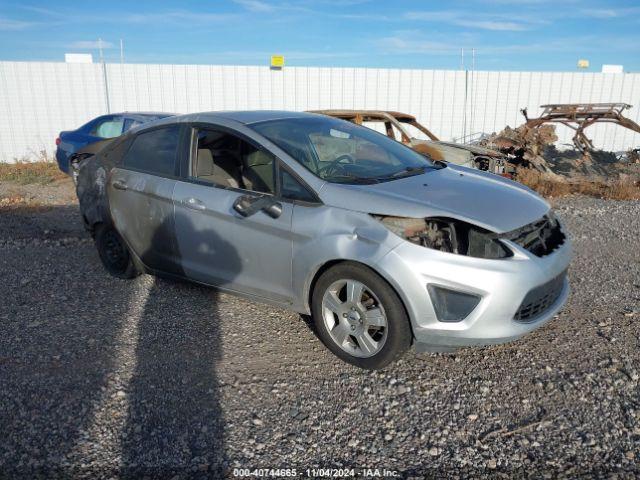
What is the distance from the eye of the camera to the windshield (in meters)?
3.78

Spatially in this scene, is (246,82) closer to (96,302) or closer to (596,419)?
(96,302)

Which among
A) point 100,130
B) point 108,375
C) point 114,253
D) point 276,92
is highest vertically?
point 276,92

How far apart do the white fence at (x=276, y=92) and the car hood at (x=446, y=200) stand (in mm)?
11752

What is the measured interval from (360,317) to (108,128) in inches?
342

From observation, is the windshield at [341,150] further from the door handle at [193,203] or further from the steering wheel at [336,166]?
the door handle at [193,203]

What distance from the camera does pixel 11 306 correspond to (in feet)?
15.3

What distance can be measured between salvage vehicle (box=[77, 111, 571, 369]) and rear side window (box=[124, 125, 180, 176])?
0.01 metres

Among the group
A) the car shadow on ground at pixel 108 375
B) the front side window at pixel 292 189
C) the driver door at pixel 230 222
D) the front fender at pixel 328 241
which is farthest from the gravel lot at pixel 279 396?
the front side window at pixel 292 189

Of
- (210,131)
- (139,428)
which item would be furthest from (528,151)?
(139,428)

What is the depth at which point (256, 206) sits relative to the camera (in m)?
3.67

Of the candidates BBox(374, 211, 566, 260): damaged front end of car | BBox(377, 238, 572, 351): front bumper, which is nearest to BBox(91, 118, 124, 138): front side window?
BBox(374, 211, 566, 260): damaged front end of car

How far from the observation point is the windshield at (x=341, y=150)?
12.4ft

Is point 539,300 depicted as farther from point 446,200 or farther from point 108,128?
point 108,128

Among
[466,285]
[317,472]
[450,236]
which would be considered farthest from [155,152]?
[317,472]
